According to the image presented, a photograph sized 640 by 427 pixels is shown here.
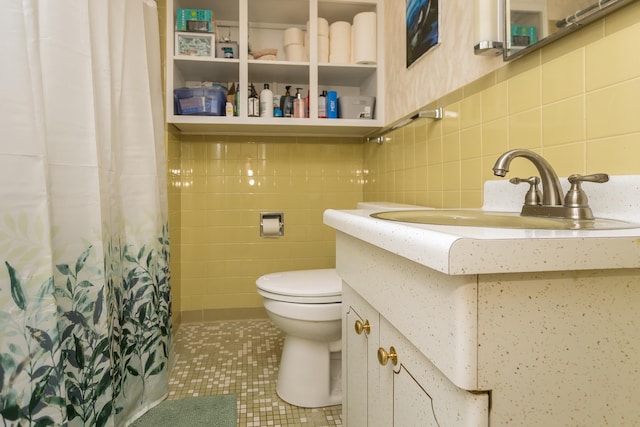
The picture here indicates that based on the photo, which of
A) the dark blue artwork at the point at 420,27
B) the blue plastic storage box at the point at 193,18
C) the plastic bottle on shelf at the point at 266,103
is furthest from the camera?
the plastic bottle on shelf at the point at 266,103

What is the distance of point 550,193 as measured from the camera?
29.9 inches

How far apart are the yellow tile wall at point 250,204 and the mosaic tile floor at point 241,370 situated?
0.20m

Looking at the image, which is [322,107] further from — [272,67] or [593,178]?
[593,178]

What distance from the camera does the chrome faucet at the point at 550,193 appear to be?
0.69m

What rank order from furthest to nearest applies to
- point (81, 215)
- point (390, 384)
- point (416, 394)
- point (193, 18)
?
1. point (193, 18)
2. point (81, 215)
3. point (390, 384)
4. point (416, 394)

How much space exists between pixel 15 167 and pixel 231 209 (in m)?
1.58

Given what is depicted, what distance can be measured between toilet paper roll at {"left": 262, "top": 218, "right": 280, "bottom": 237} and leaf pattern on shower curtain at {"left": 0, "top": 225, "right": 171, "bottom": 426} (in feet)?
2.68

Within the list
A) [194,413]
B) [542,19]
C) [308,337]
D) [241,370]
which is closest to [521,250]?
[542,19]

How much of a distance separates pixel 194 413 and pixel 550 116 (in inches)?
58.6

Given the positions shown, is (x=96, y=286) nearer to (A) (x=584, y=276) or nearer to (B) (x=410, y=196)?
(A) (x=584, y=276)

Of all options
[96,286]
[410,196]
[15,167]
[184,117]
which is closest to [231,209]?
[184,117]

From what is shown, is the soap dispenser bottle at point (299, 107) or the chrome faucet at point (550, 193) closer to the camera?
the chrome faucet at point (550, 193)

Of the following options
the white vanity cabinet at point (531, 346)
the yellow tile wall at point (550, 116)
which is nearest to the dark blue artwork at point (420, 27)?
the yellow tile wall at point (550, 116)

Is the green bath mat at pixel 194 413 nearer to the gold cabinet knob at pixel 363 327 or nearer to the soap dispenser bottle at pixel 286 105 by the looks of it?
the gold cabinet knob at pixel 363 327
